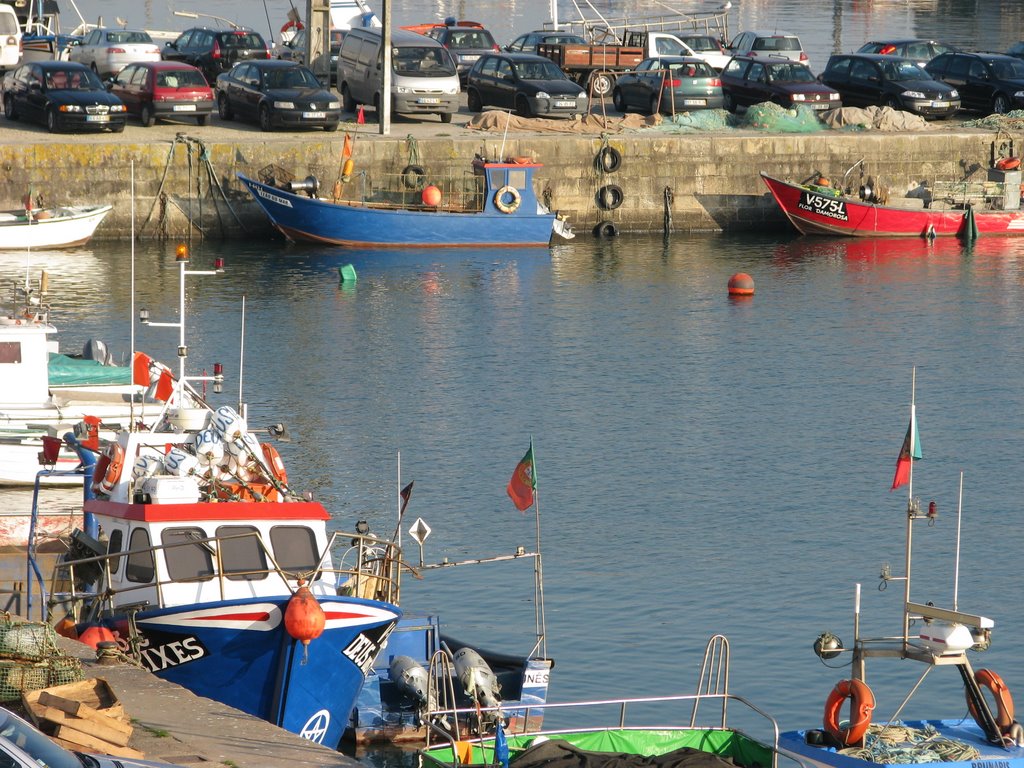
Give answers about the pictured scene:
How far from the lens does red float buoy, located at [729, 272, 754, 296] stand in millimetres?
35438

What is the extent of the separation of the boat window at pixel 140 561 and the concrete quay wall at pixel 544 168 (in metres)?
23.6

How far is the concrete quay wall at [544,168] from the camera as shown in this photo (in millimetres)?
37906

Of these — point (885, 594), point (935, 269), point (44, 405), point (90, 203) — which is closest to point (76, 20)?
point (90, 203)

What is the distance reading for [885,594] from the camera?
64.2 ft

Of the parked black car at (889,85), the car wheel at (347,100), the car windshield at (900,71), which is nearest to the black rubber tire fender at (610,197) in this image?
the car wheel at (347,100)

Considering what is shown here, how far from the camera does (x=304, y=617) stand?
44.5ft

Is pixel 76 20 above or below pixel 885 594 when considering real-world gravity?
above

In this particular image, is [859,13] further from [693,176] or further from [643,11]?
[693,176]

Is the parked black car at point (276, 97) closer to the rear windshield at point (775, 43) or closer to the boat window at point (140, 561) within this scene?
the rear windshield at point (775, 43)

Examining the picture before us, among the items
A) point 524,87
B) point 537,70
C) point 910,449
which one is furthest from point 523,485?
point 537,70

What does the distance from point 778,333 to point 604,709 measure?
55.2 feet

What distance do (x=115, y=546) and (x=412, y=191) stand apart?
83.0ft

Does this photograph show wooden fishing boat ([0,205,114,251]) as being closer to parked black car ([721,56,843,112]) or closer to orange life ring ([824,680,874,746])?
parked black car ([721,56,843,112])

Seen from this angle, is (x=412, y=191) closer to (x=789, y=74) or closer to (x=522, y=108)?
(x=522, y=108)
